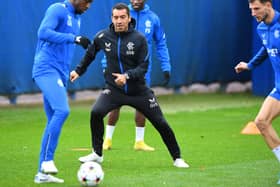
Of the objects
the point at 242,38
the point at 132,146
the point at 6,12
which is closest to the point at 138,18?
the point at 132,146

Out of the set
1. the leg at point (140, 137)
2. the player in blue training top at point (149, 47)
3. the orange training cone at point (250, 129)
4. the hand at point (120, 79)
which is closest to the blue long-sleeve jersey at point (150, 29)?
the player in blue training top at point (149, 47)

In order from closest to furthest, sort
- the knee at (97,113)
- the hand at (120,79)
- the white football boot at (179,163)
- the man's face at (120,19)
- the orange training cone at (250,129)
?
1. the hand at (120,79)
2. the man's face at (120,19)
3. the knee at (97,113)
4. the white football boot at (179,163)
5. the orange training cone at (250,129)

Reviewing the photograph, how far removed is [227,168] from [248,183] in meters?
1.13

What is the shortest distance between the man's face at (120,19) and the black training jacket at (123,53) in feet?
0.34

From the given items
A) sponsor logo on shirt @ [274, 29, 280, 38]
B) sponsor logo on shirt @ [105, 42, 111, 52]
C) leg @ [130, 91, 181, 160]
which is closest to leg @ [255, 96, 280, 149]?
sponsor logo on shirt @ [274, 29, 280, 38]

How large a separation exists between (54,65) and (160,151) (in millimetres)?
3361

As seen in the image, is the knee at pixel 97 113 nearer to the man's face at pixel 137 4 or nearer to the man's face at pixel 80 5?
the man's face at pixel 80 5

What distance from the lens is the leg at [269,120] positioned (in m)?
9.20

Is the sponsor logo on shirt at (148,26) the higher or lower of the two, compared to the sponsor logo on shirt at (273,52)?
lower

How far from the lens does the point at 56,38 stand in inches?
348

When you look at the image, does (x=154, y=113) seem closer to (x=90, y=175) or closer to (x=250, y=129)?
(x=90, y=175)

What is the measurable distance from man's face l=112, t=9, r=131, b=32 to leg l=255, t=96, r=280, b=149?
201 cm

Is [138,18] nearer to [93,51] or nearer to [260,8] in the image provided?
[93,51]

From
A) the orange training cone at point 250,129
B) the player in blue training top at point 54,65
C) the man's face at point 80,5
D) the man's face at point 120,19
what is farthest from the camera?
the orange training cone at point 250,129
